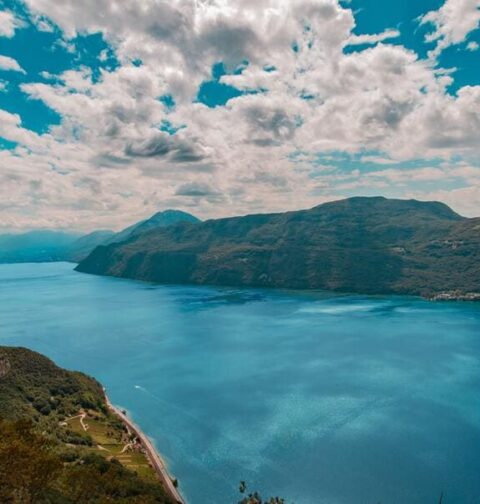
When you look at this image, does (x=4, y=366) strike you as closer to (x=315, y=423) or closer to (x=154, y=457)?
(x=154, y=457)

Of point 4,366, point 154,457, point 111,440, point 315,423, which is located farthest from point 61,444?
point 315,423

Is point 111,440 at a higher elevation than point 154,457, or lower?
higher

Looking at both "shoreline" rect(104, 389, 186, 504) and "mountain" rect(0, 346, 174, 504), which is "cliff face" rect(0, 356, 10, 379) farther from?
"shoreline" rect(104, 389, 186, 504)

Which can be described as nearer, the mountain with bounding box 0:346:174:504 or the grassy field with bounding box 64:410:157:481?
the mountain with bounding box 0:346:174:504

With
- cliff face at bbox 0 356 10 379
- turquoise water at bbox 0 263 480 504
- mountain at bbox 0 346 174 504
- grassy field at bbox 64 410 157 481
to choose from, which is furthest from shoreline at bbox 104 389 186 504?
cliff face at bbox 0 356 10 379

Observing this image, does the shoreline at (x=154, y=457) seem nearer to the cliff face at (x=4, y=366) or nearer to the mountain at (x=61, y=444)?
the mountain at (x=61, y=444)
